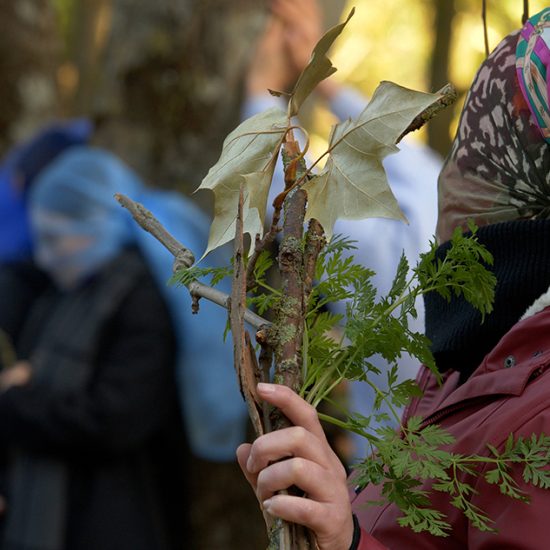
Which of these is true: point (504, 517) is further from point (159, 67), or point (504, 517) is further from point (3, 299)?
point (159, 67)

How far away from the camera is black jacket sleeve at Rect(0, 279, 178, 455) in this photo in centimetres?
377

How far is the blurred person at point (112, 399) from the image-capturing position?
149 inches

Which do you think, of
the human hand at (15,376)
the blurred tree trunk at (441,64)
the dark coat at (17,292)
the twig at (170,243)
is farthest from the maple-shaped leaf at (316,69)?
the blurred tree trunk at (441,64)

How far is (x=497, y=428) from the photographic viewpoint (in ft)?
4.73

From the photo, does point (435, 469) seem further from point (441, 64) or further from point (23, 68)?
point (441, 64)

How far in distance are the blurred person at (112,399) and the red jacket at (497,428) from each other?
2225mm

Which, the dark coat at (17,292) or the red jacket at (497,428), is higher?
the dark coat at (17,292)

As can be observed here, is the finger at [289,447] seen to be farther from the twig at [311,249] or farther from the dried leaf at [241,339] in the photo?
the twig at [311,249]

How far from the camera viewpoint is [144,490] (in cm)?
386

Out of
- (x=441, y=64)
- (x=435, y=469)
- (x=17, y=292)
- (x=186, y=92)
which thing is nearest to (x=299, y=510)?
(x=435, y=469)

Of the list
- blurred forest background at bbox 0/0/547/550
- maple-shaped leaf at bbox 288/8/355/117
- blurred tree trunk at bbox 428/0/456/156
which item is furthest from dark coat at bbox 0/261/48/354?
blurred tree trunk at bbox 428/0/456/156

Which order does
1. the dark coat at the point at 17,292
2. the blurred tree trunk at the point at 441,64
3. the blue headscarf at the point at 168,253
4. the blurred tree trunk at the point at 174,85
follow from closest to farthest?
the blue headscarf at the point at 168,253, the dark coat at the point at 17,292, the blurred tree trunk at the point at 174,85, the blurred tree trunk at the point at 441,64

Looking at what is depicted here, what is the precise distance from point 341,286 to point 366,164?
0.65 feet

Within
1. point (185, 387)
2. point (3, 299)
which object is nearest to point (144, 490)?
point (185, 387)
